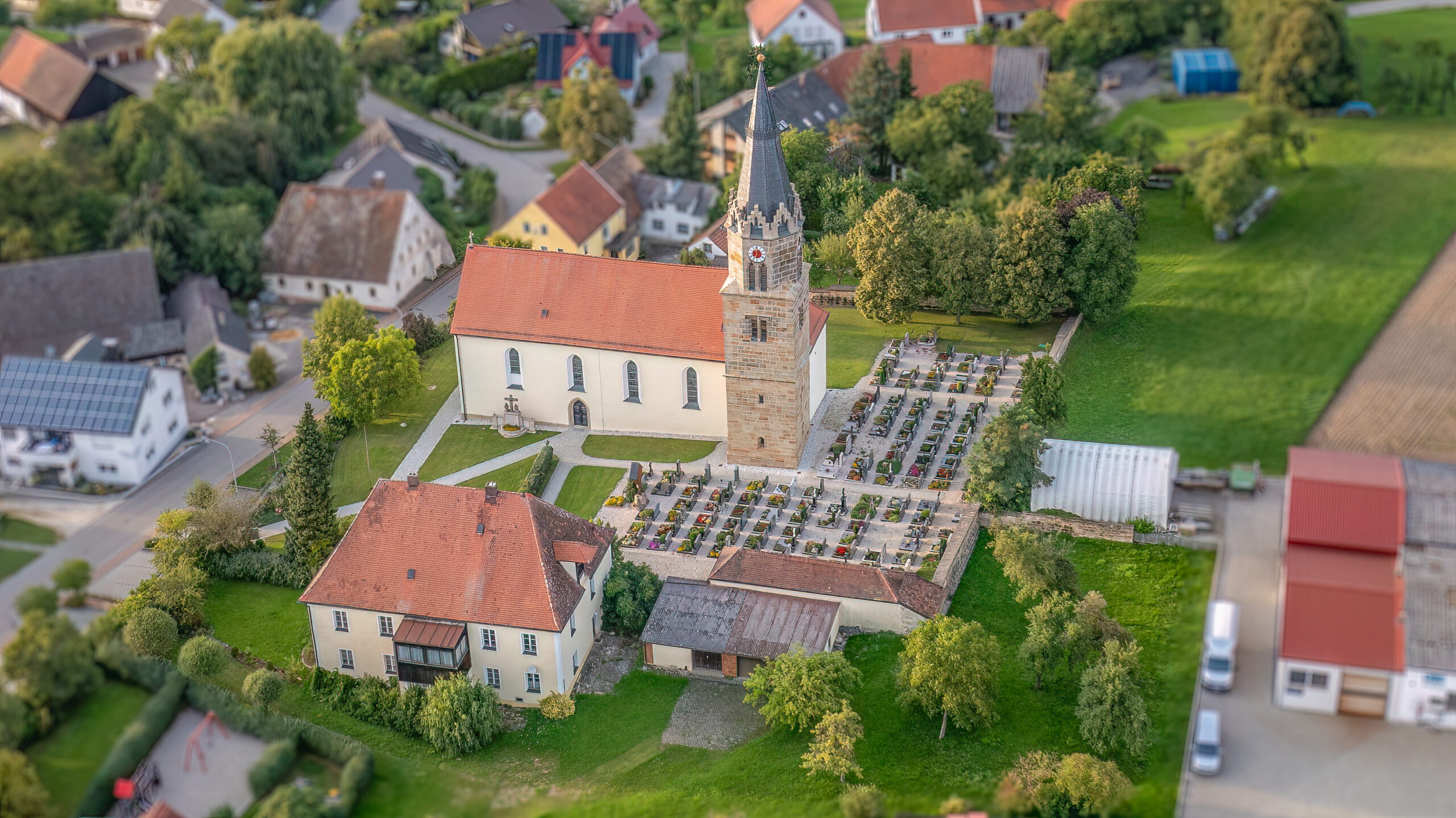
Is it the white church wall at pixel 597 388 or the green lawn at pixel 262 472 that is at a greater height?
the white church wall at pixel 597 388

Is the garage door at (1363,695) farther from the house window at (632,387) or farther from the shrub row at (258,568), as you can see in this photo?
the shrub row at (258,568)

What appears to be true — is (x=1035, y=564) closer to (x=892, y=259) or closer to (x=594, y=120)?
(x=892, y=259)

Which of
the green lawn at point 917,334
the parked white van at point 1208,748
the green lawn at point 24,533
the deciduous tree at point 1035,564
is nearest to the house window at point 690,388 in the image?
the green lawn at point 917,334

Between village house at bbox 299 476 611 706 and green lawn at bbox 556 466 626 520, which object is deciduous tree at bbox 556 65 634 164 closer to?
green lawn at bbox 556 466 626 520

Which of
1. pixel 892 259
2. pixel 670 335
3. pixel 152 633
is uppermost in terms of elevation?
pixel 892 259

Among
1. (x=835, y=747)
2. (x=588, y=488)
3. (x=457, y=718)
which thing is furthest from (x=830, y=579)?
(x=457, y=718)

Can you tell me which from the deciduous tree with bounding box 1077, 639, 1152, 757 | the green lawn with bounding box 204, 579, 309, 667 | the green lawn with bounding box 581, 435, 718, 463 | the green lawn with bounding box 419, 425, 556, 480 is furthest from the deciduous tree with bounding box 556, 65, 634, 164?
the deciduous tree with bounding box 1077, 639, 1152, 757
